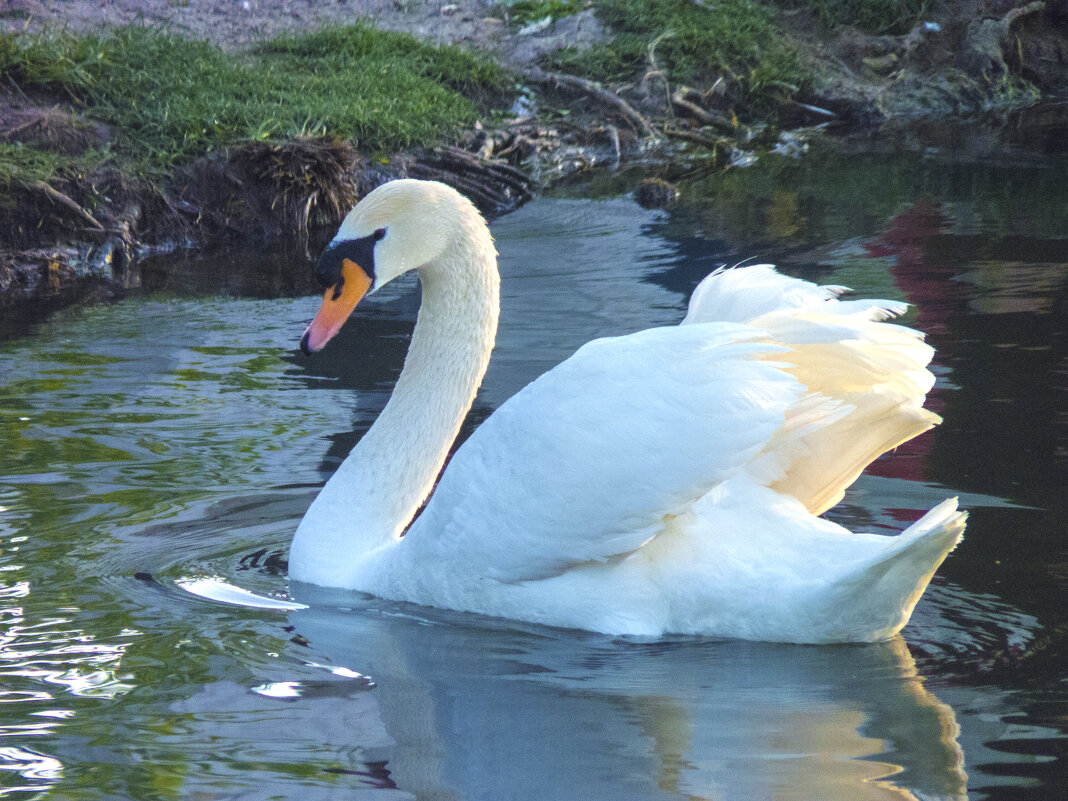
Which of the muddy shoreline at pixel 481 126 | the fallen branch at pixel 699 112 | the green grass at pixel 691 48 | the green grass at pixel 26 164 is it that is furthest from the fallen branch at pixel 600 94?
the green grass at pixel 26 164

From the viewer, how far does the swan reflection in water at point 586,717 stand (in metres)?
2.59

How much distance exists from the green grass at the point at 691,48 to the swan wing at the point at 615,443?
955 cm

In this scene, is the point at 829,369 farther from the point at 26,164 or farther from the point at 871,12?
the point at 871,12

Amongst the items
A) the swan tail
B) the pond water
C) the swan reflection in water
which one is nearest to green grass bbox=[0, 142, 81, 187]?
the pond water

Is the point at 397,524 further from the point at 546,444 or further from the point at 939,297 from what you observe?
the point at 939,297

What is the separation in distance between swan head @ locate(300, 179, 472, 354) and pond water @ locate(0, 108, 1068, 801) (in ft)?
2.60

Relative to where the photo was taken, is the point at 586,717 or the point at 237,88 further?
the point at 237,88

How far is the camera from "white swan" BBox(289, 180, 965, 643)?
10.0 feet

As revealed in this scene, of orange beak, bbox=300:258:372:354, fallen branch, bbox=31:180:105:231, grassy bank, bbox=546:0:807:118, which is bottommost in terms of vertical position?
orange beak, bbox=300:258:372:354

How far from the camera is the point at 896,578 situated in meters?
2.96

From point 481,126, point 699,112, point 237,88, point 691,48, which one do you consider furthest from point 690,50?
point 237,88

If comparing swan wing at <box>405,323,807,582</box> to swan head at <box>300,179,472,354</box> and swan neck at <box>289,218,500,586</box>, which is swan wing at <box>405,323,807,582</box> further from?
swan head at <box>300,179,472,354</box>

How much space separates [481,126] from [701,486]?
8019 millimetres

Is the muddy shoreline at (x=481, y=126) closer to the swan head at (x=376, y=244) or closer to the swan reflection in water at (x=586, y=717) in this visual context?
the swan head at (x=376, y=244)
